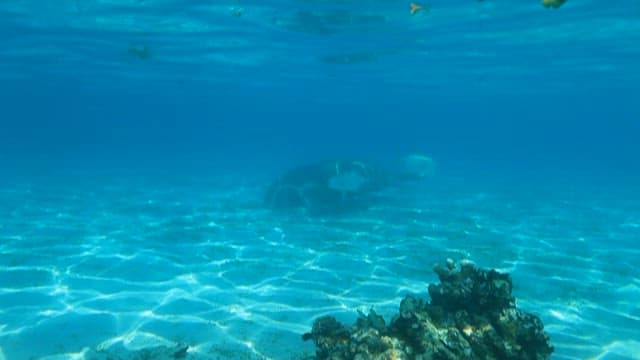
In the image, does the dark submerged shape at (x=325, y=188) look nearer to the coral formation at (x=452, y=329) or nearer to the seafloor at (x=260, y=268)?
the seafloor at (x=260, y=268)

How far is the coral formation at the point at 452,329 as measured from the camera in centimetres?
Answer: 584

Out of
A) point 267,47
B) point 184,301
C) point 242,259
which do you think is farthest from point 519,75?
point 184,301

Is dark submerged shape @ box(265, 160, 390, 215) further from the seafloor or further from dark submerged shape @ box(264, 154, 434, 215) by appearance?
the seafloor

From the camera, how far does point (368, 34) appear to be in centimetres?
2762

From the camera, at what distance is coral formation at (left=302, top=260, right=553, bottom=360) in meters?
5.84

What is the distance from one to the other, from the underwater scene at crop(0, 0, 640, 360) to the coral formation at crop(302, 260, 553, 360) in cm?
2

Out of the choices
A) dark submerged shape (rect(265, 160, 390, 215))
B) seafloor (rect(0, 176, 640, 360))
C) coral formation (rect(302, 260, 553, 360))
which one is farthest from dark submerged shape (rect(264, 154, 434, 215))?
coral formation (rect(302, 260, 553, 360))

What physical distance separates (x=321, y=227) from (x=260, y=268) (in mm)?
4964

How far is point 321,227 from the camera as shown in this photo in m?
17.3

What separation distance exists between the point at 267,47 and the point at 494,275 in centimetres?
2660

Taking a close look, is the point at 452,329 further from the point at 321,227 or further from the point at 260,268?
the point at 321,227

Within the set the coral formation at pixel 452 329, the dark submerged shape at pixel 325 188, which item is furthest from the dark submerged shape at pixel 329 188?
the coral formation at pixel 452 329

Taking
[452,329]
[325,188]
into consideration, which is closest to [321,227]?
[325,188]

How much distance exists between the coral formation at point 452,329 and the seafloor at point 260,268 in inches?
77.7
